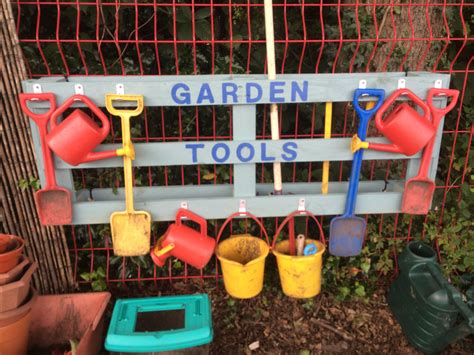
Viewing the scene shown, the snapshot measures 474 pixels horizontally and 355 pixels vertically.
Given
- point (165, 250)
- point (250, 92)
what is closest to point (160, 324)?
point (165, 250)

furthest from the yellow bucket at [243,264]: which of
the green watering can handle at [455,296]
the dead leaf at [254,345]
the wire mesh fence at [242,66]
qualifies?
the green watering can handle at [455,296]

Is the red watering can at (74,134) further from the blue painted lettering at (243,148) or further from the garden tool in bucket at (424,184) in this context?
the garden tool in bucket at (424,184)

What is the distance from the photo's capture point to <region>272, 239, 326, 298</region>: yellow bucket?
2273 mm

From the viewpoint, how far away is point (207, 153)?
7.13 ft

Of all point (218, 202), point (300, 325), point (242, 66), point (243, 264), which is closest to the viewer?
point (218, 202)

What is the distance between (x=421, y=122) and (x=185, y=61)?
146 centimetres

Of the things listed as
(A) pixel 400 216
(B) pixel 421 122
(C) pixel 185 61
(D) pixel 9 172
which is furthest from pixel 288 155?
(D) pixel 9 172

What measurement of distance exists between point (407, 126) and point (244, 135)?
2.55 feet

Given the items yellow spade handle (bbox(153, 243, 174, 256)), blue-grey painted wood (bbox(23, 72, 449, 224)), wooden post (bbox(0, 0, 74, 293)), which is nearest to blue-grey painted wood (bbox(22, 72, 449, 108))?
blue-grey painted wood (bbox(23, 72, 449, 224))

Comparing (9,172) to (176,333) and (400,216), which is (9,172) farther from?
(400,216)

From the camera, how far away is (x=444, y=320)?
2.33m

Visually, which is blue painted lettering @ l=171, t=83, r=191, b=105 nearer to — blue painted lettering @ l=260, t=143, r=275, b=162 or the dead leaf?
blue painted lettering @ l=260, t=143, r=275, b=162

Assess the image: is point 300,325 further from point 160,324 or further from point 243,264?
point 160,324

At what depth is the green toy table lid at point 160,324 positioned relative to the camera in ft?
6.86
